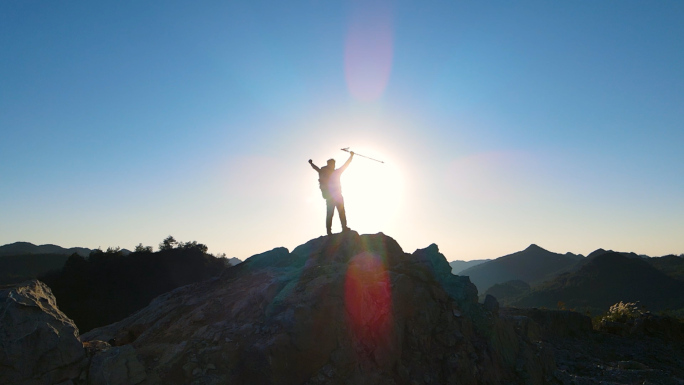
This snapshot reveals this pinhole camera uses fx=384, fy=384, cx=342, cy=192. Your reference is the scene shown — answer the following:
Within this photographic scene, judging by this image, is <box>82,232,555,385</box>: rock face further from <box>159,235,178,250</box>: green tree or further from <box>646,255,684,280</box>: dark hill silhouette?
<box>646,255,684,280</box>: dark hill silhouette

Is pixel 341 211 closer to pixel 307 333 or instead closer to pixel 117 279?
pixel 307 333

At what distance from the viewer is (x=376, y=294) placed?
7.98 m

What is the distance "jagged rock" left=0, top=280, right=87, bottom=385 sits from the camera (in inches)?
189

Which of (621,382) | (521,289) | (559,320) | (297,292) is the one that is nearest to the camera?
(297,292)

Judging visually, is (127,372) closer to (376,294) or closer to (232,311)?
(232,311)

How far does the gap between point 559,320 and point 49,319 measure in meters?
17.9

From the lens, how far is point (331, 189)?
37.2 ft

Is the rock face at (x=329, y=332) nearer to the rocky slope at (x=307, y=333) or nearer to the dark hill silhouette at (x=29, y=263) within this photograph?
the rocky slope at (x=307, y=333)

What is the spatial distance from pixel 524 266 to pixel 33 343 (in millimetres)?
89115

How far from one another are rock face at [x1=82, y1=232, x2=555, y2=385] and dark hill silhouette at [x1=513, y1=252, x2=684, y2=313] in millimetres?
38052

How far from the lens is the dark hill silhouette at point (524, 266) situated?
252 feet

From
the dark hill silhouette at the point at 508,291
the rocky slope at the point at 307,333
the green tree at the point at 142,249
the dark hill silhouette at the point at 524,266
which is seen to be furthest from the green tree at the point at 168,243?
the dark hill silhouette at the point at 524,266

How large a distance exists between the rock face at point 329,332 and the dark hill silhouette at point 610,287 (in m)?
38.1

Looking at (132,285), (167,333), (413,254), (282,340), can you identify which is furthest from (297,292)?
(132,285)
